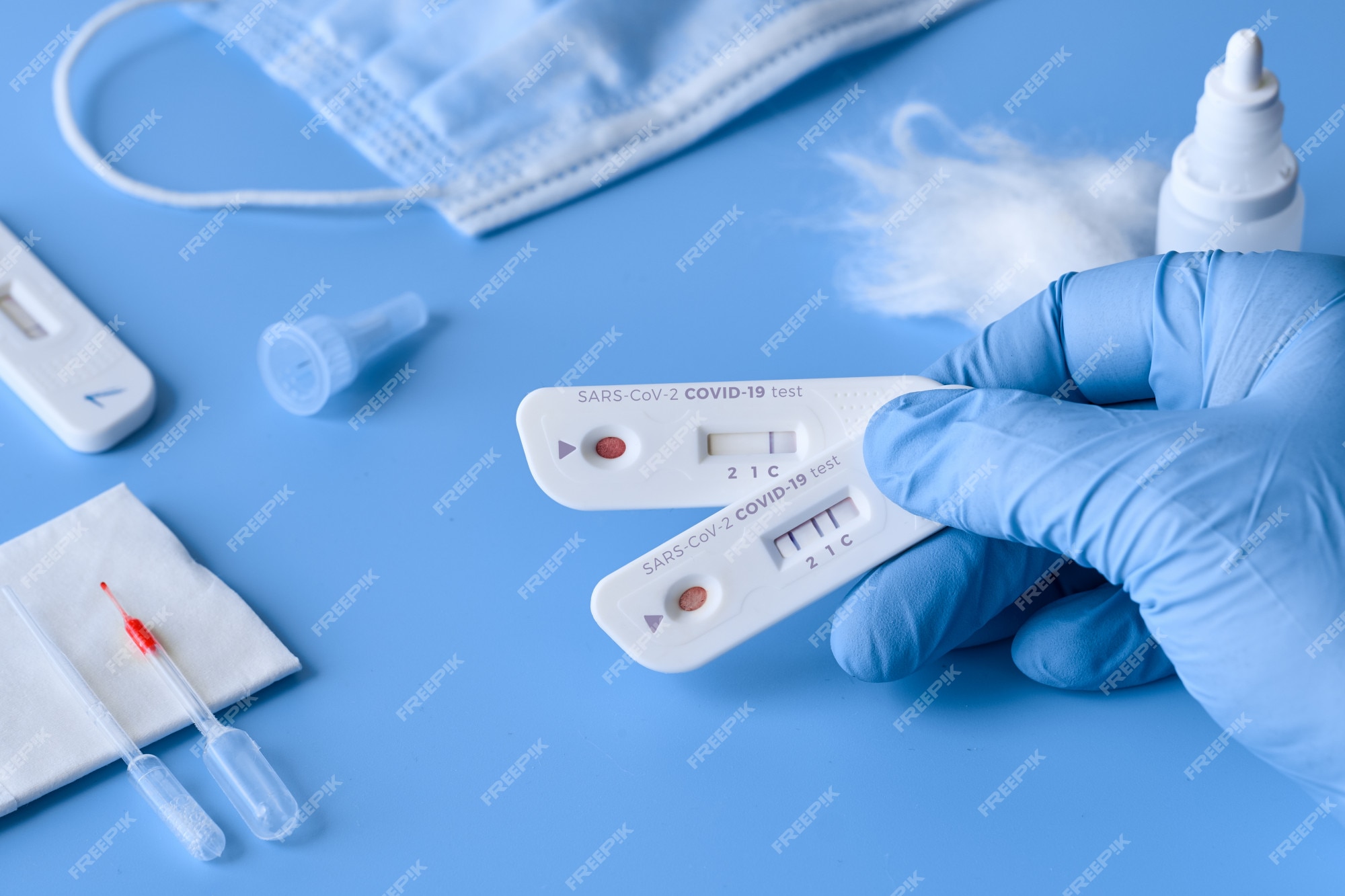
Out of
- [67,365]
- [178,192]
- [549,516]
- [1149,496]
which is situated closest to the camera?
[1149,496]

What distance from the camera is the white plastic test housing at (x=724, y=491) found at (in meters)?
0.98

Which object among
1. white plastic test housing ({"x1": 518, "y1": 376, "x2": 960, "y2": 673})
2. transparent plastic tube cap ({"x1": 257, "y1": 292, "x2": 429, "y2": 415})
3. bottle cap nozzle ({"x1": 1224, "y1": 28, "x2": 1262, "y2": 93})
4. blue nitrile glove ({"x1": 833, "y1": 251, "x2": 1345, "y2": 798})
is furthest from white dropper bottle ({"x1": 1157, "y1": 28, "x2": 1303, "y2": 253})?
transparent plastic tube cap ({"x1": 257, "y1": 292, "x2": 429, "y2": 415})

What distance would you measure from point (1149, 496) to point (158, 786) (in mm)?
808

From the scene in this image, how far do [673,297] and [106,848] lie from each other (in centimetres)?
74

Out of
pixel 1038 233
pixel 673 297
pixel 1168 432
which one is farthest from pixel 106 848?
pixel 1038 233

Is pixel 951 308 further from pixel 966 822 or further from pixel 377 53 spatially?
pixel 377 53

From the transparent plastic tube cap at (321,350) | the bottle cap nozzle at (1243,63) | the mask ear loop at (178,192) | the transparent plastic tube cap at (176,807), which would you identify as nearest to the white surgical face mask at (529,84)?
the mask ear loop at (178,192)

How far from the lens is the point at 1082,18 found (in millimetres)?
1489

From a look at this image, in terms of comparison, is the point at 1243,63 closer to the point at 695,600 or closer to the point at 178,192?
the point at 695,600

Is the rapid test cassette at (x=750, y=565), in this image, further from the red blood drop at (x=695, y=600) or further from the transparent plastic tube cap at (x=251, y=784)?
the transparent plastic tube cap at (x=251, y=784)

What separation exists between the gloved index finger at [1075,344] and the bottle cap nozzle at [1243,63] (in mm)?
153

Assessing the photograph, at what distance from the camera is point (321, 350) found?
1209mm

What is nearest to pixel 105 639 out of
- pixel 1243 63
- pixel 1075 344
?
pixel 1075 344

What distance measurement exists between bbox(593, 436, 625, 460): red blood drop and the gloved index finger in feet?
0.96
